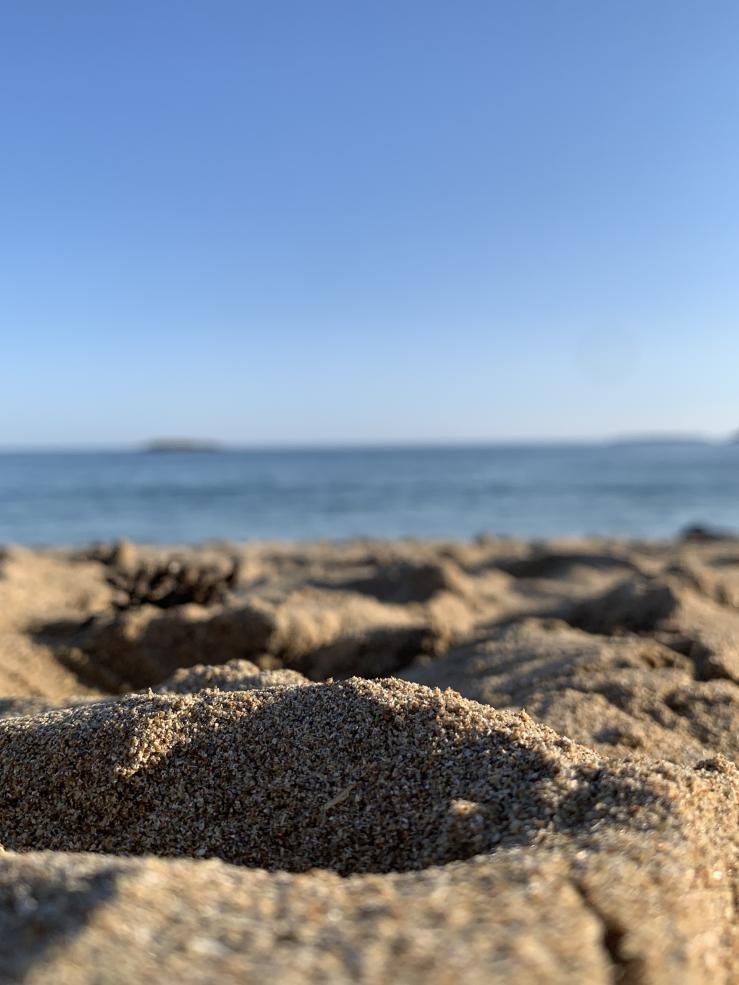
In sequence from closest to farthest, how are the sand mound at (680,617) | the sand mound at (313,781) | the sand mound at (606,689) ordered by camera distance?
the sand mound at (313,781) → the sand mound at (606,689) → the sand mound at (680,617)

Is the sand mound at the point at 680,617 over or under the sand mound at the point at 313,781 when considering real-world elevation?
under

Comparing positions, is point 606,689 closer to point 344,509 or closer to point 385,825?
point 385,825

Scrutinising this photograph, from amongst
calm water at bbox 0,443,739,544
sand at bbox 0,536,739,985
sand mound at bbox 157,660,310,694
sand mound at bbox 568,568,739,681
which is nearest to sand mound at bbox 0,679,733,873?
sand at bbox 0,536,739,985

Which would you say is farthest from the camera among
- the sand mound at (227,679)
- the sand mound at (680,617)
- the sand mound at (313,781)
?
the sand mound at (680,617)

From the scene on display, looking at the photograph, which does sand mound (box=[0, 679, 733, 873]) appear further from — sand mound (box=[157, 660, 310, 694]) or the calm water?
the calm water

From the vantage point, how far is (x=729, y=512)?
2416cm

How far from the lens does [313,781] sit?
2016mm

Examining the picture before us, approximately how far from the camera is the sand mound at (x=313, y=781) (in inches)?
68.4

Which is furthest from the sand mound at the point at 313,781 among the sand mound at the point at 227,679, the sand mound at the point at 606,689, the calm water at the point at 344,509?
the calm water at the point at 344,509

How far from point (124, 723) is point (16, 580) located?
4199 mm

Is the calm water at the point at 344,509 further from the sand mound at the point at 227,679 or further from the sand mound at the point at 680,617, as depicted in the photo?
the sand mound at the point at 227,679

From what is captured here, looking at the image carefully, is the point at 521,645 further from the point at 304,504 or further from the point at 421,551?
the point at 304,504

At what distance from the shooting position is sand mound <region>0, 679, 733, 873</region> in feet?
5.70

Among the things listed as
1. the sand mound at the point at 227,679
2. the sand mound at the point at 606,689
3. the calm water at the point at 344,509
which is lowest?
the calm water at the point at 344,509
